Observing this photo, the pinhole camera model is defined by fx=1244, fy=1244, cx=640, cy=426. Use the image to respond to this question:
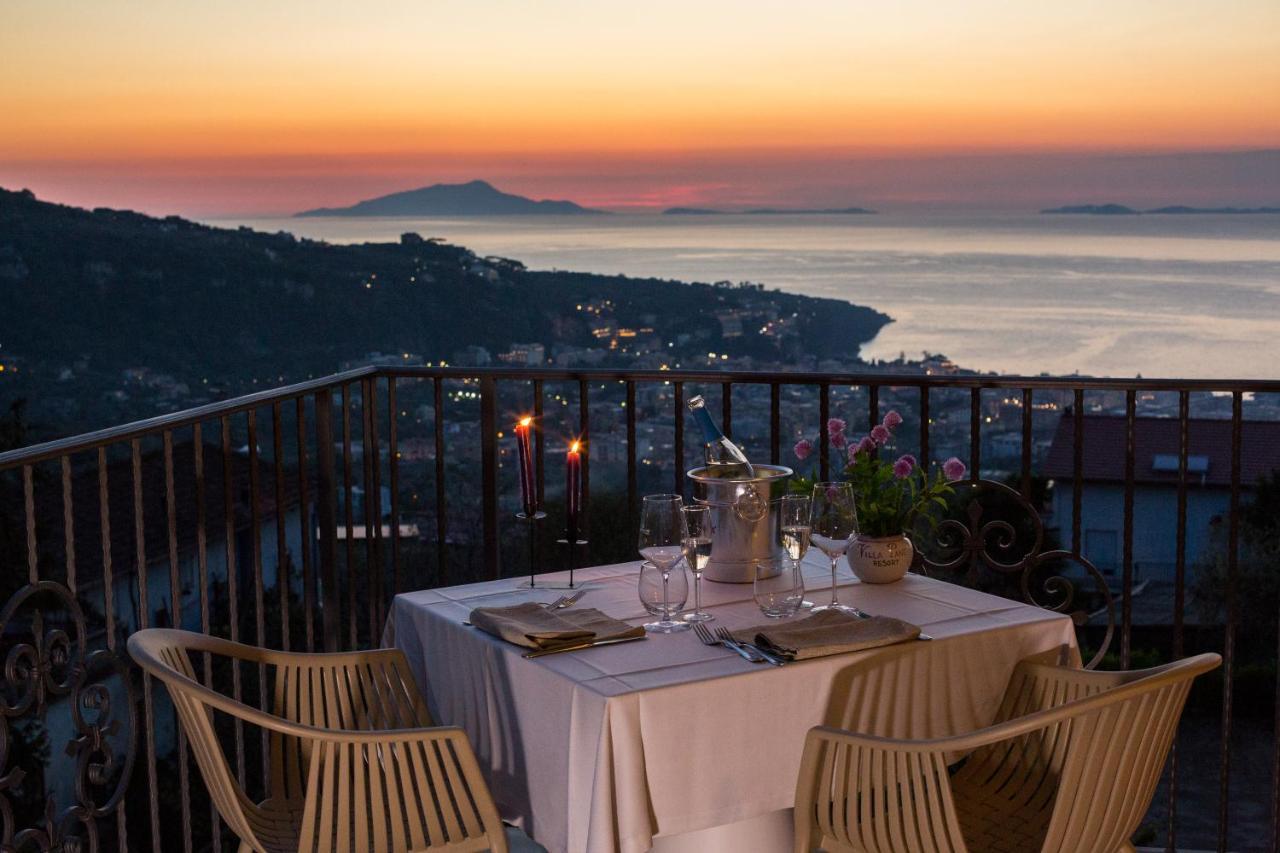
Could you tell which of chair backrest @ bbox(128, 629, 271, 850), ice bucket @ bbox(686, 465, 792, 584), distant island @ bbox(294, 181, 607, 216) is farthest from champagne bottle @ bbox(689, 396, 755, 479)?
distant island @ bbox(294, 181, 607, 216)

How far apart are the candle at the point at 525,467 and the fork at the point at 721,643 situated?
522 millimetres

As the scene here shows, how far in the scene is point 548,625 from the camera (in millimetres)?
2324

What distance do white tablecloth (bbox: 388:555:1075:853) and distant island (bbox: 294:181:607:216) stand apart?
9.21 metres

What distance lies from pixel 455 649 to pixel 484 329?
19.2 ft

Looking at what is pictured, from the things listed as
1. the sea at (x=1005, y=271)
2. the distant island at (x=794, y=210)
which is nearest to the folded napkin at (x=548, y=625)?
the sea at (x=1005, y=271)

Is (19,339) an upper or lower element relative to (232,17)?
lower

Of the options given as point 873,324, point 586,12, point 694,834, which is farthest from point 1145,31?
point 694,834

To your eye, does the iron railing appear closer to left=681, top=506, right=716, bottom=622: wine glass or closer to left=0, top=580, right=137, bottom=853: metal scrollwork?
left=0, top=580, right=137, bottom=853: metal scrollwork

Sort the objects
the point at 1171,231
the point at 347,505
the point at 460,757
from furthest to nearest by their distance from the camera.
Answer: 1. the point at 1171,231
2. the point at 347,505
3. the point at 460,757

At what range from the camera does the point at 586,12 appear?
28.9ft

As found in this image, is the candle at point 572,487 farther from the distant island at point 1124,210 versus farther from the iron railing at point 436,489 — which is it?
the distant island at point 1124,210

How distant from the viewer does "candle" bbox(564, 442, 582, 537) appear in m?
2.68

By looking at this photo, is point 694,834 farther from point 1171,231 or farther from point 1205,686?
point 1205,686

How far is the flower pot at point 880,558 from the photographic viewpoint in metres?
2.72
